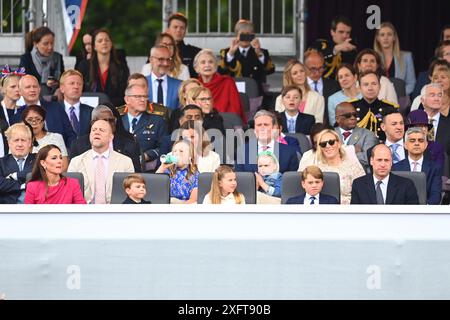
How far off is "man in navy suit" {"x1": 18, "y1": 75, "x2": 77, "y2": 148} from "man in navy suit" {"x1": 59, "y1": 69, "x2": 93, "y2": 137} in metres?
0.11

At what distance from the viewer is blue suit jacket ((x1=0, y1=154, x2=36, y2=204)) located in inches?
420

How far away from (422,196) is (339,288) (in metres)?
2.40

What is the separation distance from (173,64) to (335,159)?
9.28 feet

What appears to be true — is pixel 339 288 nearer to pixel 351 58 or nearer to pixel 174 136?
pixel 174 136

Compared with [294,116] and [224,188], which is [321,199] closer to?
[224,188]

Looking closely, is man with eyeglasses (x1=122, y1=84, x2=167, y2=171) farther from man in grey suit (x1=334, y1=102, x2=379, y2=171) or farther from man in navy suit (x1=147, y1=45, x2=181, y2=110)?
man in grey suit (x1=334, y1=102, x2=379, y2=171)

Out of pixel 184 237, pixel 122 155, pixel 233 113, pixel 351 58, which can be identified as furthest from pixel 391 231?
pixel 351 58

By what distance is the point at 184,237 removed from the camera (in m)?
8.47

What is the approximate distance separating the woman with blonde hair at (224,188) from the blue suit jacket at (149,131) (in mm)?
1875

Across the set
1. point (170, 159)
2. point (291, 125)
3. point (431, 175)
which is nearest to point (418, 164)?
point (431, 175)

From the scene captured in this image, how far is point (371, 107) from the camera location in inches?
482

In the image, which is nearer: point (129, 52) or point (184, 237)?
point (184, 237)
